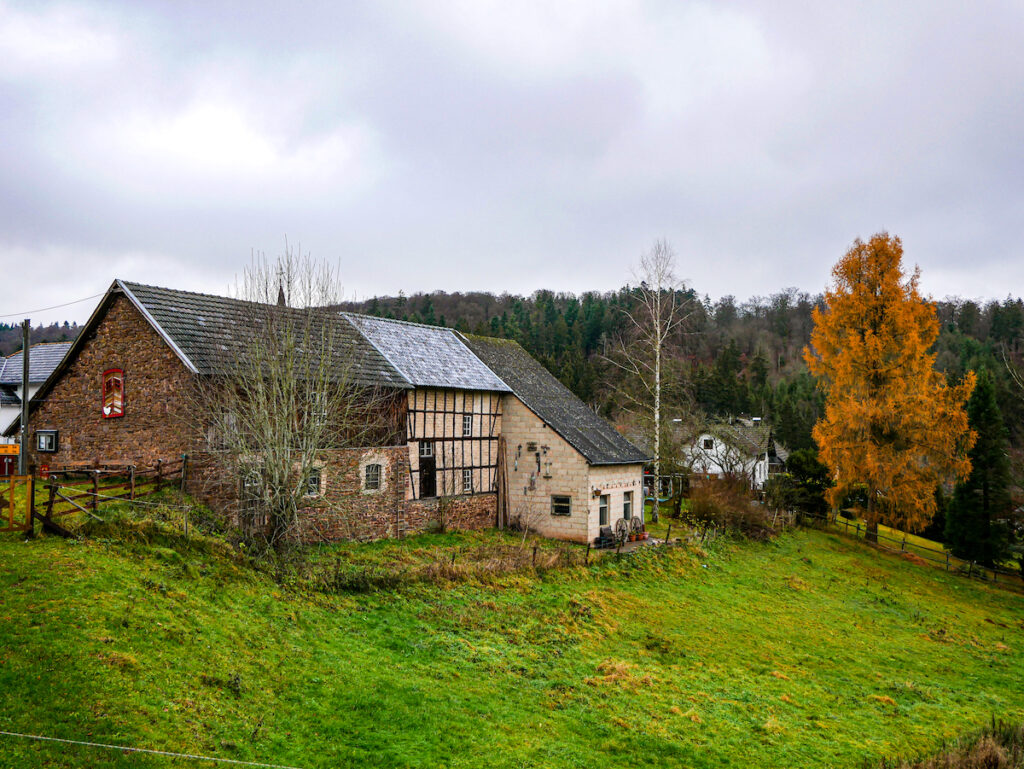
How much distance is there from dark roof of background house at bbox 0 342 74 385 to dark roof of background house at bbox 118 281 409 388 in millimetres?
27845

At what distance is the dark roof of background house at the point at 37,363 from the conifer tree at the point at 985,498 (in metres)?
49.5

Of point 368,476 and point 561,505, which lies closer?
point 368,476

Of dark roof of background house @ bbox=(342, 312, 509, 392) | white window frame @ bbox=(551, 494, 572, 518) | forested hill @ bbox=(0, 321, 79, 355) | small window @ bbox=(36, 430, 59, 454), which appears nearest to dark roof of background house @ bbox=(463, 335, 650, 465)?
dark roof of background house @ bbox=(342, 312, 509, 392)

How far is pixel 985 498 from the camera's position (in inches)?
1272

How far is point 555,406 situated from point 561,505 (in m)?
4.81

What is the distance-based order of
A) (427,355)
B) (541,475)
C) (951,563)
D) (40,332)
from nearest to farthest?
1. (541,475)
2. (427,355)
3. (951,563)
4. (40,332)

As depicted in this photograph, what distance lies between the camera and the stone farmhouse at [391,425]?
61.1 ft

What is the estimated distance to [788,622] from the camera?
62.6 feet

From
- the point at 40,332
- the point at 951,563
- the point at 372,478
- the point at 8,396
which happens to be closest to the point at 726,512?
the point at 951,563

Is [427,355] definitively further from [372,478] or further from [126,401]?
[126,401]

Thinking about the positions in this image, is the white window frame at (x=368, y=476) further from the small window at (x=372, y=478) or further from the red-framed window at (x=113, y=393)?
the red-framed window at (x=113, y=393)

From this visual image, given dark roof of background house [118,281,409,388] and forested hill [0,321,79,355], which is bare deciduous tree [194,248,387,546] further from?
forested hill [0,321,79,355]

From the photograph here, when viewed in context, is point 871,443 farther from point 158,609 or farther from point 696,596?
point 158,609

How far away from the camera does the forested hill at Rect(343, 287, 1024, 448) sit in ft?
214
